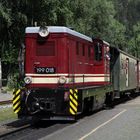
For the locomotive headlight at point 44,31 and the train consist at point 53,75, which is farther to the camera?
the locomotive headlight at point 44,31

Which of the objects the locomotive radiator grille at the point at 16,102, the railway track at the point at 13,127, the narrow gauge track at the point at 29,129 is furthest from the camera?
the locomotive radiator grille at the point at 16,102

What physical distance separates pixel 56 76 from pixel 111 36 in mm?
45625

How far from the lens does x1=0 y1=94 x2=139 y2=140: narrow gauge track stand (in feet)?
46.6

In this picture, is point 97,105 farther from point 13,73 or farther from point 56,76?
point 13,73

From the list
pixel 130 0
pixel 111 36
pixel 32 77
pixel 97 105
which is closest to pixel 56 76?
pixel 32 77

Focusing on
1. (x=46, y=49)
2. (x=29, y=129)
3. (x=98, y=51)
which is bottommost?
(x=29, y=129)

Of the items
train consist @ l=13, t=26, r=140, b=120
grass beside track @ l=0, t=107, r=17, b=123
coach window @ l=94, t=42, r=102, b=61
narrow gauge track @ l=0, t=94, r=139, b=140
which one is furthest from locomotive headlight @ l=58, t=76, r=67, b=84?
coach window @ l=94, t=42, r=102, b=61

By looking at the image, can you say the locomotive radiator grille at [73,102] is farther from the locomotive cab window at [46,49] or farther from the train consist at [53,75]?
the locomotive cab window at [46,49]

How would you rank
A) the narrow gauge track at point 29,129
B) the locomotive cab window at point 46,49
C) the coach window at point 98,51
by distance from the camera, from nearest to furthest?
the narrow gauge track at point 29,129
the locomotive cab window at point 46,49
the coach window at point 98,51

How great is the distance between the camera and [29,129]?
15.9m

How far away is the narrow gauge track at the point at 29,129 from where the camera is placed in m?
14.2

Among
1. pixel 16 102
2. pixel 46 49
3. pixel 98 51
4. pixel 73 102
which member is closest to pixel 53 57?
pixel 46 49

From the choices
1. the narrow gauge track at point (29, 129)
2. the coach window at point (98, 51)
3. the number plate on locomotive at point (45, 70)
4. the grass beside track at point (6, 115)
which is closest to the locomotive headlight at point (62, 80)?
the number plate on locomotive at point (45, 70)

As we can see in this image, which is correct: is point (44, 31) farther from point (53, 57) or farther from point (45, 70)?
point (45, 70)
